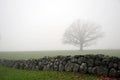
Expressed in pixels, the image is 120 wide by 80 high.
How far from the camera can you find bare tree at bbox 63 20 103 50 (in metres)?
67.8

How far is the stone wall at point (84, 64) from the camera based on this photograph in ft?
48.3

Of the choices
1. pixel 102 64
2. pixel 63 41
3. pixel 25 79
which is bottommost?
pixel 25 79

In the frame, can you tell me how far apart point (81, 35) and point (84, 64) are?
2086 inches

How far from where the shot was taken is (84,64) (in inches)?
627

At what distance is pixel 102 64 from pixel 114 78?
1.59 meters

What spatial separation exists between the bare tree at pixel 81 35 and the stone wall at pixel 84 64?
47743 mm

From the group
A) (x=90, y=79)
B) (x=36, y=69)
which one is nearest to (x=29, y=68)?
(x=36, y=69)

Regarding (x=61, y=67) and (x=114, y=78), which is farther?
(x=61, y=67)

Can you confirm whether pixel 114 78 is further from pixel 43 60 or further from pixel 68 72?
pixel 43 60

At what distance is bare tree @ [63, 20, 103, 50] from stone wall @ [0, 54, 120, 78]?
47.7 metres

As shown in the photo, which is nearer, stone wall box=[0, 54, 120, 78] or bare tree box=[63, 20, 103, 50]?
stone wall box=[0, 54, 120, 78]

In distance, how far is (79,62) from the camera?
16422 millimetres

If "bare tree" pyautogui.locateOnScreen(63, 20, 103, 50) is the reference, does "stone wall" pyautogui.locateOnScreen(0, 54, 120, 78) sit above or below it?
below

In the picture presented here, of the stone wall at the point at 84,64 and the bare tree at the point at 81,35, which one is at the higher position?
the bare tree at the point at 81,35
